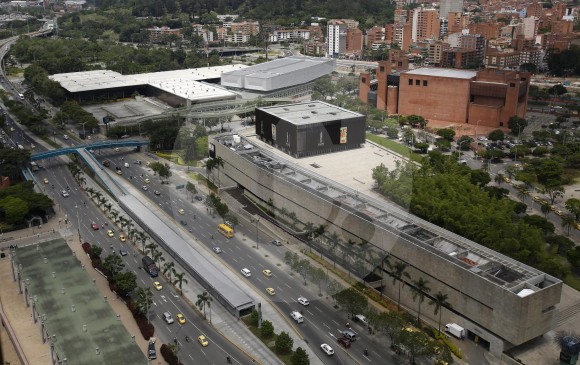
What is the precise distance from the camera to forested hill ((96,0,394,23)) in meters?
61.8

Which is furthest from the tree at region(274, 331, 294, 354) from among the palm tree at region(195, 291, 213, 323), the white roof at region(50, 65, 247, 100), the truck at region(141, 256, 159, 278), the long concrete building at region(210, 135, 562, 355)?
the white roof at region(50, 65, 247, 100)

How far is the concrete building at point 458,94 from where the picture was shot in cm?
2855

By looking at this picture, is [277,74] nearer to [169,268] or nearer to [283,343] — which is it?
[169,268]

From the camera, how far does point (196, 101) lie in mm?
30656

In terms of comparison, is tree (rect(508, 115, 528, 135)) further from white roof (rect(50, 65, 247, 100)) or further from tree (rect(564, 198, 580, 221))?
white roof (rect(50, 65, 247, 100))

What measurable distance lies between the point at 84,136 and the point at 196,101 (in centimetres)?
612

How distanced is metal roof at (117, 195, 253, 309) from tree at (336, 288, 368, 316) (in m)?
2.13

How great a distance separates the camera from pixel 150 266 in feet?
49.1

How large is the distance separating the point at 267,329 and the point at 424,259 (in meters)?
3.75

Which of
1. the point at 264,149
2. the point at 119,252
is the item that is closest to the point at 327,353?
the point at 119,252

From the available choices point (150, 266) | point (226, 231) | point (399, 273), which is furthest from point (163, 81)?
point (399, 273)

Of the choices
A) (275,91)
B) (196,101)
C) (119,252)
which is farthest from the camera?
(275,91)

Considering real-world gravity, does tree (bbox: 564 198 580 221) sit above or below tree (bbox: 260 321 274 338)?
above

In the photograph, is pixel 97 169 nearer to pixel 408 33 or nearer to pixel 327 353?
pixel 327 353
